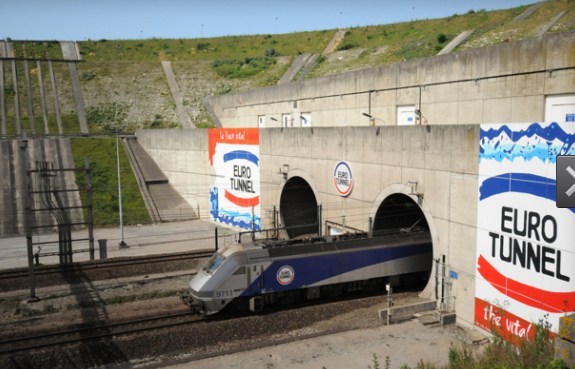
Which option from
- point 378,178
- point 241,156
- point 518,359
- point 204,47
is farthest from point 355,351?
point 204,47

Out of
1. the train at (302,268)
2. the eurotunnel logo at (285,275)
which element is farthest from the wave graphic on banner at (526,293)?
the eurotunnel logo at (285,275)

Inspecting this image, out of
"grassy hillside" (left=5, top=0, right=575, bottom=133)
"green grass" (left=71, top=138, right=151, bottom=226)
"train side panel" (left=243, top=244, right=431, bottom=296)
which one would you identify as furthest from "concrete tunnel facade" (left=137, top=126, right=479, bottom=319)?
"grassy hillside" (left=5, top=0, right=575, bottom=133)

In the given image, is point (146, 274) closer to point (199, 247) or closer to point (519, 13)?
point (199, 247)

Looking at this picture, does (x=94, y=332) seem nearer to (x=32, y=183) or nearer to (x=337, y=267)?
(x=337, y=267)

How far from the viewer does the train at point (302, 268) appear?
2005 cm

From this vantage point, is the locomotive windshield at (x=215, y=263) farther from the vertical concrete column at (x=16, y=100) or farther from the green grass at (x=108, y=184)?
the vertical concrete column at (x=16, y=100)

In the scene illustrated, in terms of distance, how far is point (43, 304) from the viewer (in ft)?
73.6

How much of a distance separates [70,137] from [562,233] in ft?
157

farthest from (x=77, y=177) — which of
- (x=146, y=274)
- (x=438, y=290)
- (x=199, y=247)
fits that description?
(x=438, y=290)

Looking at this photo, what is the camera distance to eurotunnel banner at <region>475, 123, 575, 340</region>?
51.4ft

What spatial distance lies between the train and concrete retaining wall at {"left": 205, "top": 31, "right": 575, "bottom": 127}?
24.1 feet

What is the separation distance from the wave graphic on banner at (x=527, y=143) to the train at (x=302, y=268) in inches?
254

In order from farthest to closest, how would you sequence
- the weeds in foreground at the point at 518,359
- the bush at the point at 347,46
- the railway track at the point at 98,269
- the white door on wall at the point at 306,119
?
the bush at the point at 347,46 < the white door on wall at the point at 306,119 < the railway track at the point at 98,269 < the weeds in foreground at the point at 518,359

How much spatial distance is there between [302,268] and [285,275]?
31.6 inches
